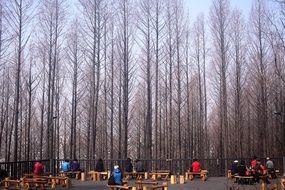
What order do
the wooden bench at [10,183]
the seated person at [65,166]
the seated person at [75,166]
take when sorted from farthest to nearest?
the seated person at [75,166], the seated person at [65,166], the wooden bench at [10,183]

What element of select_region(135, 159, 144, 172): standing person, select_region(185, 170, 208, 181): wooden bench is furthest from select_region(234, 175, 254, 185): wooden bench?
select_region(135, 159, 144, 172): standing person

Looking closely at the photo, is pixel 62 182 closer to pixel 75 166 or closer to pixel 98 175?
pixel 98 175

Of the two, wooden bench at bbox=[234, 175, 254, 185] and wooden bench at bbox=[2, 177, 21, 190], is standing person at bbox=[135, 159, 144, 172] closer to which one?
wooden bench at bbox=[234, 175, 254, 185]

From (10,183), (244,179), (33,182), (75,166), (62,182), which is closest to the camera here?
(33,182)

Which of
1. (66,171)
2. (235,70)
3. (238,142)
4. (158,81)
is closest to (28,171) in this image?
(66,171)

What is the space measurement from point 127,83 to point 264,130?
1260 centimetres

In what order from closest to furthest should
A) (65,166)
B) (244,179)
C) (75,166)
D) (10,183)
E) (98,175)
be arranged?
(10,183), (244,179), (98,175), (65,166), (75,166)

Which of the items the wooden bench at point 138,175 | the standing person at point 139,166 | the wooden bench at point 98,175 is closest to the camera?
the wooden bench at point 98,175

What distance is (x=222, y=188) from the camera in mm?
18406

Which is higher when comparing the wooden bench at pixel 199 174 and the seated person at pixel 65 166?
the seated person at pixel 65 166

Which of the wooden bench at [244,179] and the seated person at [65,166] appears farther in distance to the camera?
the seated person at [65,166]

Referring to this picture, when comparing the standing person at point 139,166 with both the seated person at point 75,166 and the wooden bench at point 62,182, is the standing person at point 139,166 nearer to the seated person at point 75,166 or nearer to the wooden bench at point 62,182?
the seated person at point 75,166

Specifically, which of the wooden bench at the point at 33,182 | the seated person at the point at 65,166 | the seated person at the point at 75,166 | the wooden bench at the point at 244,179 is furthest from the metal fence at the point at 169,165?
the wooden bench at the point at 33,182

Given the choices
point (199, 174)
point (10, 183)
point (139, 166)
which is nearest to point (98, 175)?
point (139, 166)
